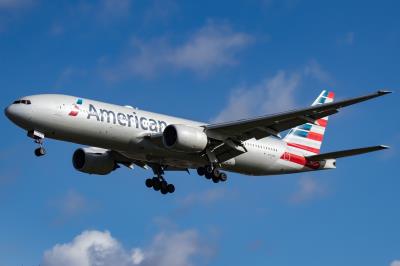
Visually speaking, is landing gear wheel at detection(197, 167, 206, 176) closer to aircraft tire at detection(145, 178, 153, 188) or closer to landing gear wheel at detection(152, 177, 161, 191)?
landing gear wheel at detection(152, 177, 161, 191)

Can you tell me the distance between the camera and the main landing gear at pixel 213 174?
4694 cm

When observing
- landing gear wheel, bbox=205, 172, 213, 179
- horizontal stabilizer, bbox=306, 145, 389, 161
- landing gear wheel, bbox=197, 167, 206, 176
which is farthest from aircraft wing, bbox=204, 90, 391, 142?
horizontal stabilizer, bbox=306, 145, 389, 161

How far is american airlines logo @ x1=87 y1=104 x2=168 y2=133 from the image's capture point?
4288 centimetres

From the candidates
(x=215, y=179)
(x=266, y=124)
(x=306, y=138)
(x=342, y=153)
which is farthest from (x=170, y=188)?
(x=342, y=153)

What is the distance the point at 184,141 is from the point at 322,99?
16146 mm

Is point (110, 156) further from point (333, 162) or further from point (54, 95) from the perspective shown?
point (333, 162)

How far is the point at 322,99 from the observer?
56.7 metres

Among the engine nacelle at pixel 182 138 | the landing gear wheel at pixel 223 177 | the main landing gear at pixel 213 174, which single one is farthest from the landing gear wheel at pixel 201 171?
the engine nacelle at pixel 182 138

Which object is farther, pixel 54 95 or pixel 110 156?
pixel 110 156

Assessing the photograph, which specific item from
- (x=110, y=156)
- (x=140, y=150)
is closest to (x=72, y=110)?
(x=140, y=150)

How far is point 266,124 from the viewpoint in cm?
4512

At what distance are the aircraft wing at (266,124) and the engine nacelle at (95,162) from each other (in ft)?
25.1

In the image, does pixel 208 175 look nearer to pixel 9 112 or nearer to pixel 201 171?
pixel 201 171

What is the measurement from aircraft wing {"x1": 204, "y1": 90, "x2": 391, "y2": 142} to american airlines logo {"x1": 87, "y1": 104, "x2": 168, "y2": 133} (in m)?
3.02
